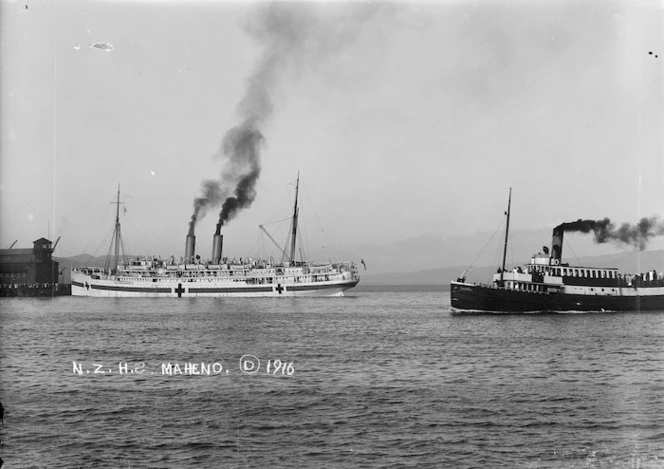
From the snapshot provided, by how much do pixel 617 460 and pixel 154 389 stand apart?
15496 mm

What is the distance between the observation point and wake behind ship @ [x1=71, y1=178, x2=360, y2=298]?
101m

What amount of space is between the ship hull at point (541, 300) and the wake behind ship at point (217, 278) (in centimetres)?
4261

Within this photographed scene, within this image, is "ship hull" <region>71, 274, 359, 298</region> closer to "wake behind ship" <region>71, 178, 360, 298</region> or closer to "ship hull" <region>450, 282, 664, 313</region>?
"wake behind ship" <region>71, 178, 360, 298</region>

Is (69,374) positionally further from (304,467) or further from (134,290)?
(134,290)

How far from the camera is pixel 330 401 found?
23.3m

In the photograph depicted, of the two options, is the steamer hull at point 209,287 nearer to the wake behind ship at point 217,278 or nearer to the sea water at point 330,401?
the wake behind ship at point 217,278

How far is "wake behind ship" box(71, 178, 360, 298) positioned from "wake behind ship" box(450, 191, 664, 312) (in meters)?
42.9

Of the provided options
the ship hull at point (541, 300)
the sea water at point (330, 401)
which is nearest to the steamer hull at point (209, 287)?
the ship hull at point (541, 300)

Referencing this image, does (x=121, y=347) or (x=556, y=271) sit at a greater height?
(x=556, y=271)

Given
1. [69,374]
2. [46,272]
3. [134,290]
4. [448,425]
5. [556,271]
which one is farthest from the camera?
[46,272]

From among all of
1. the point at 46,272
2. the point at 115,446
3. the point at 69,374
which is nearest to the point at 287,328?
the point at 69,374

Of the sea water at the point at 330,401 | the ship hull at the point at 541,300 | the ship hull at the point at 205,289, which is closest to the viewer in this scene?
the sea water at the point at 330,401

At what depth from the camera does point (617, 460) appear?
1747 centimetres

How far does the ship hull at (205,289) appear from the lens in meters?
101
